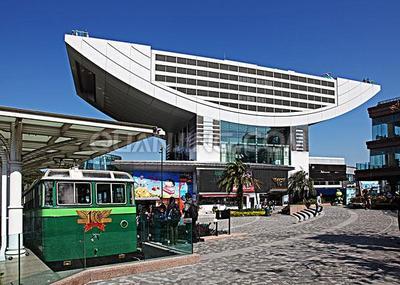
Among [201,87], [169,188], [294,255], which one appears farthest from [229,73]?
[294,255]

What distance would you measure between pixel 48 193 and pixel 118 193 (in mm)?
2040

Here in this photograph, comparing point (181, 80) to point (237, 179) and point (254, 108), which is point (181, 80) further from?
point (237, 179)

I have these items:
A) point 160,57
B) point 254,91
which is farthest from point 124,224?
point 254,91

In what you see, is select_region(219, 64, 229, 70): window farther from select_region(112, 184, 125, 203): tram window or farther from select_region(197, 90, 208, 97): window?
select_region(112, 184, 125, 203): tram window

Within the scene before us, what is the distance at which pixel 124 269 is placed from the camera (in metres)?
11.2

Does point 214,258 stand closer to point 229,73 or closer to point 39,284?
point 39,284

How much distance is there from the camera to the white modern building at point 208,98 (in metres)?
66.8

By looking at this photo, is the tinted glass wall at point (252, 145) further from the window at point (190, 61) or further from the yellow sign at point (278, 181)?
the window at point (190, 61)

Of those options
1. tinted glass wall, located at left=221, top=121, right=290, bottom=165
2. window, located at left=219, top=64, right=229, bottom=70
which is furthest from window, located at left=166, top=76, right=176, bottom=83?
tinted glass wall, located at left=221, top=121, right=290, bottom=165

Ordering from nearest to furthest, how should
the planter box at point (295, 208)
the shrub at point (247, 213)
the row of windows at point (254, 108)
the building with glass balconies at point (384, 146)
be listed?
1. the planter box at point (295, 208)
2. the shrub at point (247, 213)
3. the building with glass balconies at point (384, 146)
4. the row of windows at point (254, 108)

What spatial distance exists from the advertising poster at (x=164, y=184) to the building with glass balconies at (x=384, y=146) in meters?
26.0

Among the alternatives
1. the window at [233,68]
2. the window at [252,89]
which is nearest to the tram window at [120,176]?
the window at [233,68]

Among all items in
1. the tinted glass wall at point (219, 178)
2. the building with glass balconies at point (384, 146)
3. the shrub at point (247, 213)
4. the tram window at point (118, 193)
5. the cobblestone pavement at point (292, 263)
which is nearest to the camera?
the cobblestone pavement at point (292, 263)

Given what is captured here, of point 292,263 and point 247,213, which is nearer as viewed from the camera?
point 292,263
